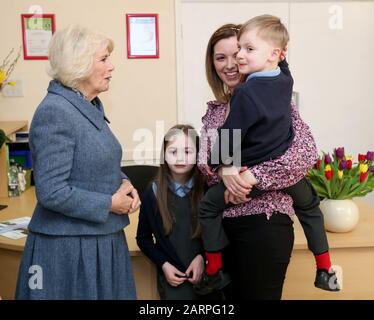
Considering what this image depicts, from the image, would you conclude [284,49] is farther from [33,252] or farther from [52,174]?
[33,252]

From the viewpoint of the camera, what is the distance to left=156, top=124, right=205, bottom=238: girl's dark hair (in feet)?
5.90

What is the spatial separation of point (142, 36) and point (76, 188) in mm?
2494

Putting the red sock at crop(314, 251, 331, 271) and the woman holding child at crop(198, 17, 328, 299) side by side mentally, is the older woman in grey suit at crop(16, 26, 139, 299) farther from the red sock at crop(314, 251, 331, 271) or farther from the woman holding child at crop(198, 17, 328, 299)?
the red sock at crop(314, 251, 331, 271)

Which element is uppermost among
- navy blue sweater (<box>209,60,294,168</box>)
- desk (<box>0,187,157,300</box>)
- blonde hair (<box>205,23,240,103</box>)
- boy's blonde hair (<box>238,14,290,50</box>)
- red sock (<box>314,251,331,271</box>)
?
boy's blonde hair (<box>238,14,290,50</box>)

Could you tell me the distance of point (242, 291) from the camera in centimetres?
155

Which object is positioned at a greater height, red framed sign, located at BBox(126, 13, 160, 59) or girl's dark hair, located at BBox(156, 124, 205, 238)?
red framed sign, located at BBox(126, 13, 160, 59)

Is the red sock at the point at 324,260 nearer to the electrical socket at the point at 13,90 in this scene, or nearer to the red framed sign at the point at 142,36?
the red framed sign at the point at 142,36

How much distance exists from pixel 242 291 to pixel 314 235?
32cm

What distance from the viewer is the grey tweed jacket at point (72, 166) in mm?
1454

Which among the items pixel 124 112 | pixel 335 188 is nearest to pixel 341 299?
pixel 335 188

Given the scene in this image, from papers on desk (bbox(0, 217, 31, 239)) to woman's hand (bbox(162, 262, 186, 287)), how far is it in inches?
27.6

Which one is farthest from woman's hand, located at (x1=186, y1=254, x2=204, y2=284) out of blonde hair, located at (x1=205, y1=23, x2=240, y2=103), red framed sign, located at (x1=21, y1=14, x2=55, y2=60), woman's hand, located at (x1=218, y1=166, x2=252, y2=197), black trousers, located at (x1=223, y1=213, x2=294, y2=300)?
red framed sign, located at (x1=21, y1=14, x2=55, y2=60)

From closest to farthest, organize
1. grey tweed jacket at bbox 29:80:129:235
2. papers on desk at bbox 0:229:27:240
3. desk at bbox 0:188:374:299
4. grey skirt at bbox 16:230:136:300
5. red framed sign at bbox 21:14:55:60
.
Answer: grey tweed jacket at bbox 29:80:129:235 → grey skirt at bbox 16:230:136:300 → desk at bbox 0:188:374:299 → papers on desk at bbox 0:229:27:240 → red framed sign at bbox 21:14:55:60

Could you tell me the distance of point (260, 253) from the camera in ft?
4.91
